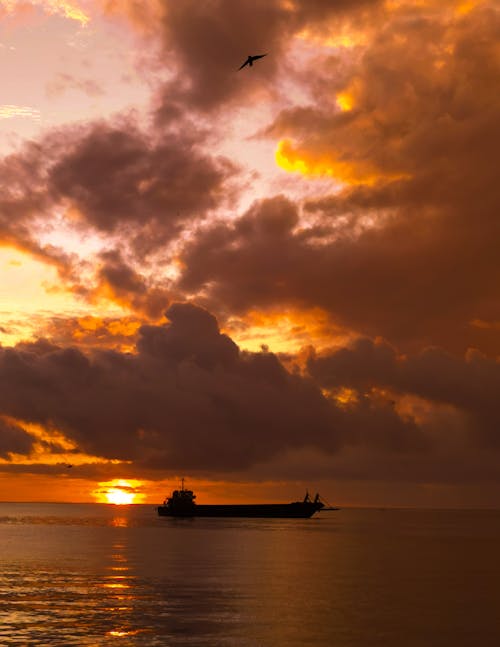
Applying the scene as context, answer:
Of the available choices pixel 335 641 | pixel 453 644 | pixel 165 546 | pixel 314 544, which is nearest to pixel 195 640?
pixel 335 641

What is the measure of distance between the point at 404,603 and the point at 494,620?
10840 mm

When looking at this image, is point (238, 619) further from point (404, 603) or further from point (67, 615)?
point (404, 603)

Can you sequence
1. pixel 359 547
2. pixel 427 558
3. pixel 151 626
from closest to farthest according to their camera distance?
pixel 151 626 → pixel 427 558 → pixel 359 547

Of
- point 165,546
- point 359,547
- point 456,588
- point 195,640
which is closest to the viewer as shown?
point 195,640

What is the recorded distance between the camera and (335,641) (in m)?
57.2

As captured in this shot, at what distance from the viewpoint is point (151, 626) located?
2383 inches

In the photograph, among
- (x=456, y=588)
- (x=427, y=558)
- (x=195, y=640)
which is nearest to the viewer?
(x=195, y=640)

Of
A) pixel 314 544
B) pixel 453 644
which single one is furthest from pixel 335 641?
pixel 314 544

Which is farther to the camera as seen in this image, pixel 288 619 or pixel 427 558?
pixel 427 558

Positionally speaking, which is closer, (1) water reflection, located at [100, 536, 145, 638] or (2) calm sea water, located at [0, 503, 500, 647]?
(2) calm sea water, located at [0, 503, 500, 647]

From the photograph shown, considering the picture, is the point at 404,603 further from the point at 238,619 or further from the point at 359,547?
the point at 359,547

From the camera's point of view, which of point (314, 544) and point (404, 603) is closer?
point (404, 603)

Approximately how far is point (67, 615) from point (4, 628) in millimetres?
7340

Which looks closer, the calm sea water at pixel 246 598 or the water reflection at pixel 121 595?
the calm sea water at pixel 246 598
